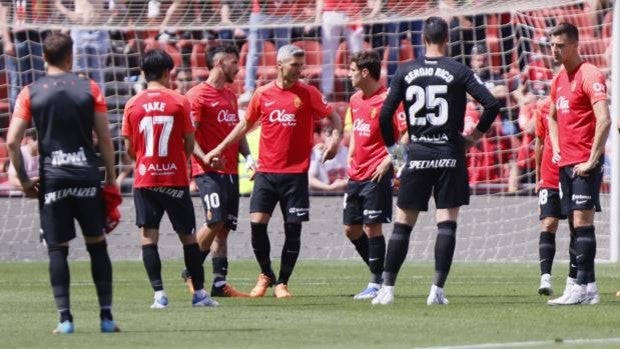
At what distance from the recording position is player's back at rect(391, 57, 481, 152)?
12.2 metres

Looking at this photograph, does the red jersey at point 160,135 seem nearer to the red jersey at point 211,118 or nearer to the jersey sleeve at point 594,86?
the red jersey at point 211,118

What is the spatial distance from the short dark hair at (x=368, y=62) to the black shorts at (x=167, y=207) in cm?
244

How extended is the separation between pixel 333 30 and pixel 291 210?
943cm

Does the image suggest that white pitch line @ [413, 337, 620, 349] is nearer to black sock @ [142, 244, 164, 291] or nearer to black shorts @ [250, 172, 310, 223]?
black sock @ [142, 244, 164, 291]

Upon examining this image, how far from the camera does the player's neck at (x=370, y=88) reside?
14.5 metres

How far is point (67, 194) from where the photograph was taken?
33.7ft

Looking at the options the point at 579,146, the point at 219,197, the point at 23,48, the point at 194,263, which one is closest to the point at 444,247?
the point at 579,146

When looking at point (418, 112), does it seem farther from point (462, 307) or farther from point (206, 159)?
point (206, 159)

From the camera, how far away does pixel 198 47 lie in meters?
24.0

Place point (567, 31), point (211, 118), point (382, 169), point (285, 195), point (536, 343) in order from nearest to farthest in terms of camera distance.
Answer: point (536, 343) → point (567, 31) → point (382, 169) → point (285, 195) → point (211, 118)

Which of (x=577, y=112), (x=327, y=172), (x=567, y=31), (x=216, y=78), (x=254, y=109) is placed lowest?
(x=327, y=172)

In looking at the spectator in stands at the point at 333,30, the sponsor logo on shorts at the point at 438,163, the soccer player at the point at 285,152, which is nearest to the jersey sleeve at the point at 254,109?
the soccer player at the point at 285,152

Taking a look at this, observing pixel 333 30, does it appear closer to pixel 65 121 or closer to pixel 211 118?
pixel 211 118

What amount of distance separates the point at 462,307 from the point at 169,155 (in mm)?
2699
